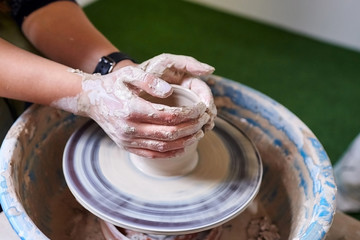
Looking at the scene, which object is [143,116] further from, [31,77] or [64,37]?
[64,37]

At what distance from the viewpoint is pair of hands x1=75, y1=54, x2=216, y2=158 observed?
35.2 inches

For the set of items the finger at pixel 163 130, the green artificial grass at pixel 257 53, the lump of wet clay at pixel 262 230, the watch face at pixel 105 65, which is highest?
the finger at pixel 163 130

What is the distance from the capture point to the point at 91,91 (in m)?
1.00

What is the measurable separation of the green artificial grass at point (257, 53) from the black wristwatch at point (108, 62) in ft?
5.06

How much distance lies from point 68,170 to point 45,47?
18.8 inches

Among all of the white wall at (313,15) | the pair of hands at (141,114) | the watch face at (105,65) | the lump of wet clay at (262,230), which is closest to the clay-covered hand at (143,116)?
the pair of hands at (141,114)

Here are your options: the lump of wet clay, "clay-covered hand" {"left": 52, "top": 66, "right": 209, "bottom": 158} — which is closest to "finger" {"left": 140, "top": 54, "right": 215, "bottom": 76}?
"clay-covered hand" {"left": 52, "top": 66, "right": 209, "bottom": 158}

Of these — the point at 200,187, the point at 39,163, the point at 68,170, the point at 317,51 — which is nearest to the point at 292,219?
the point at 200,187

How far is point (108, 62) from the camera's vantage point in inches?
48.5

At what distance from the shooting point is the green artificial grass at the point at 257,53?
8.68 feet

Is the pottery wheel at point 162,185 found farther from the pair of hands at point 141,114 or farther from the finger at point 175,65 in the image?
the finger at point 175,65

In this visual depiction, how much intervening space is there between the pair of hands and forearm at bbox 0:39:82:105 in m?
0.07

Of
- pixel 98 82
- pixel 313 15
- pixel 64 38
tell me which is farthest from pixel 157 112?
pixel 313 15

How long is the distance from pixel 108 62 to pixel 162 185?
427 mm
